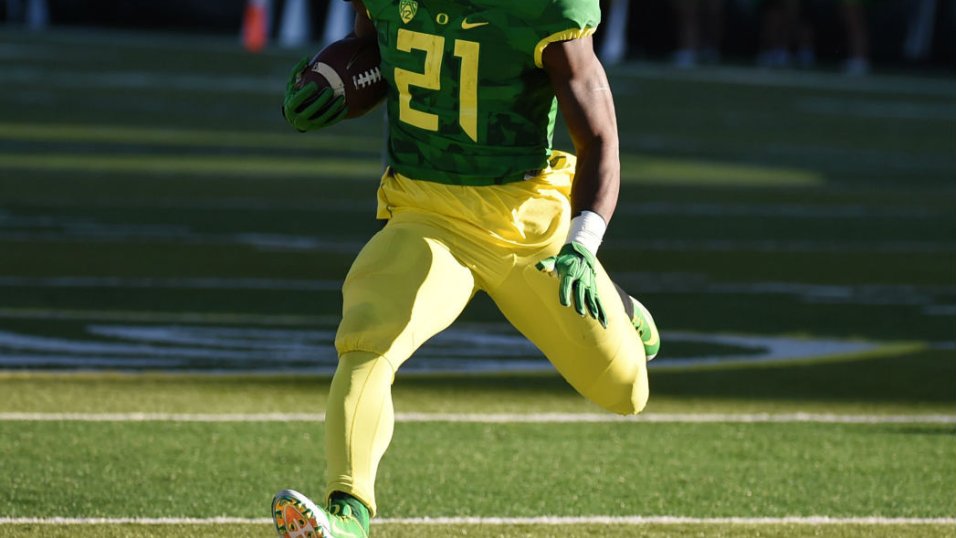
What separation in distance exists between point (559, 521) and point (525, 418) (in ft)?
5.29

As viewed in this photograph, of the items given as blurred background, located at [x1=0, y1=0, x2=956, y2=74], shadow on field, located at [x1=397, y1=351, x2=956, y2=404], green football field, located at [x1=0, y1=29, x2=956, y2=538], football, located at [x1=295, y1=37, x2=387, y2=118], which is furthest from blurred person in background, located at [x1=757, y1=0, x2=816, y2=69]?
football, located at [x1=295, y1=37, x2=387, y2=118]

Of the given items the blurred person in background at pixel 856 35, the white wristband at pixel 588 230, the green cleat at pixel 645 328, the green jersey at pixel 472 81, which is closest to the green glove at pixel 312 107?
the green jersey at pixel 472 81

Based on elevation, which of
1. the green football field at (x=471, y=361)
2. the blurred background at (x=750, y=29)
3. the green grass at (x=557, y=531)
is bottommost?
the blurred background at (x=750, y=29)

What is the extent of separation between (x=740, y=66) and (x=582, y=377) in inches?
1251

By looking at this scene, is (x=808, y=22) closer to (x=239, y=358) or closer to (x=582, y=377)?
(x=239, y=358)

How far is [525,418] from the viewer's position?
7.15 metres

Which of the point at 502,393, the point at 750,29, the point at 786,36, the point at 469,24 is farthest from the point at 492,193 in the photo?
the point at 750,29

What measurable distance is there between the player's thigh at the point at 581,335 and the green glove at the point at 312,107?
60 cm

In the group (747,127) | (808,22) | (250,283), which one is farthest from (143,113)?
(808,22)

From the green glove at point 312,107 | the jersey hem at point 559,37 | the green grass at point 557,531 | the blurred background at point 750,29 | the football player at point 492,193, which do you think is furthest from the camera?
the blurred background at point 750,29

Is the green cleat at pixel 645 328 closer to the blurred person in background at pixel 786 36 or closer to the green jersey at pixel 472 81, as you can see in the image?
the green jersey at pixel 472 81

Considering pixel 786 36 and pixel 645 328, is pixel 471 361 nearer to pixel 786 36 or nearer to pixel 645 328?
pixel 645 328

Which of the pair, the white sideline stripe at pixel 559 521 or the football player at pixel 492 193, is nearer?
the football player at pixel 492 193

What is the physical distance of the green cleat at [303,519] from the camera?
4223mm
